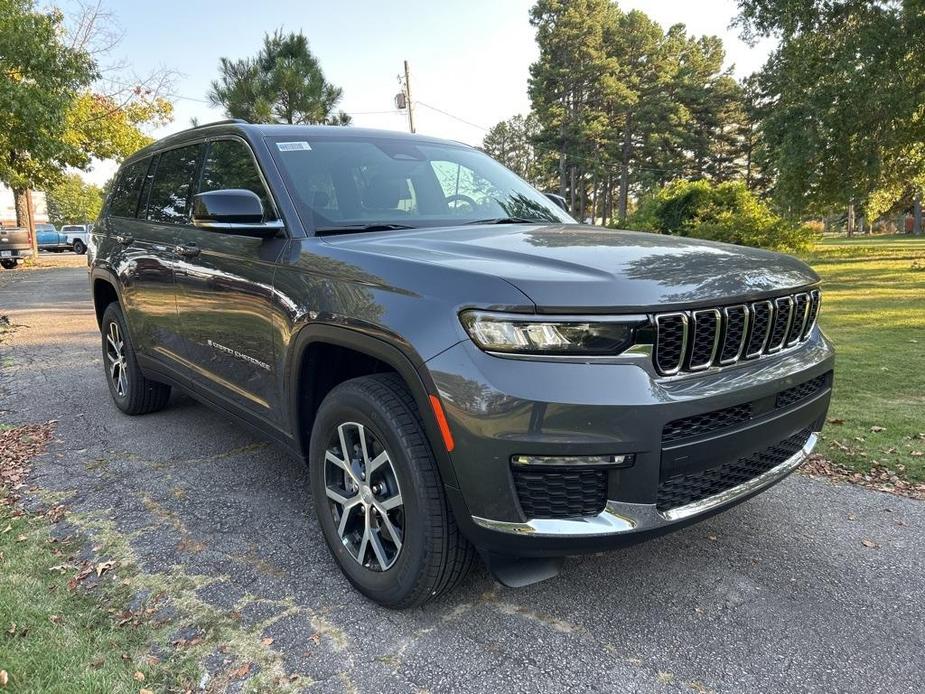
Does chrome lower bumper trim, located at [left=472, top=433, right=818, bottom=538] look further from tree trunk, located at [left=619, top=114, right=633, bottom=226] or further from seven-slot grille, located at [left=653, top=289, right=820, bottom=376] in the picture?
tree trunk, located at [left=619, top=114, right=633, bottom=226]

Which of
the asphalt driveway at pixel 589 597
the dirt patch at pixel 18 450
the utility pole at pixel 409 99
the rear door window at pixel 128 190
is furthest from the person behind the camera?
the utility pole at pixel 409 99

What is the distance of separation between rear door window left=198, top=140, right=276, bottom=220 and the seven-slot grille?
1811 millimetres

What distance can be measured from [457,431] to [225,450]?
2712 mm

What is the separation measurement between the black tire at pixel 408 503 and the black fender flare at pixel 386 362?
71mm

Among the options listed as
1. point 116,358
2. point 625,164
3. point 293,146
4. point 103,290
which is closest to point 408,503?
point 293,146

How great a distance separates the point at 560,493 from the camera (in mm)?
2025

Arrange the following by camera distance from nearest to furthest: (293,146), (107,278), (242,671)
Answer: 1. (242,671)
2. (293,146)
3. (107,278)

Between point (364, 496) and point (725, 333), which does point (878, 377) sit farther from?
point (364, 496)

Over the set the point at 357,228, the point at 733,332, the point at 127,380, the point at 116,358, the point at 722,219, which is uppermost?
the point at 722,219

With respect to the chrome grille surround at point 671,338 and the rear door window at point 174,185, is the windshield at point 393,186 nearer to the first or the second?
the rear door window at point 174,185

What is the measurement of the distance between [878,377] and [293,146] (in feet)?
18.7

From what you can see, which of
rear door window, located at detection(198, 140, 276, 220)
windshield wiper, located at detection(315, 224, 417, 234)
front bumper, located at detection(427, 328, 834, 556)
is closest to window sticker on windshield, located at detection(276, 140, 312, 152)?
rear door window, located at detection(198, 140, 276, 220)

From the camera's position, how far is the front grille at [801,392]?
7.88 feet

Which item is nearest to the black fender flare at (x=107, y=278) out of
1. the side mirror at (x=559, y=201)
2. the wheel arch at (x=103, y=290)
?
the wheel arch at (x=103, y=290)
